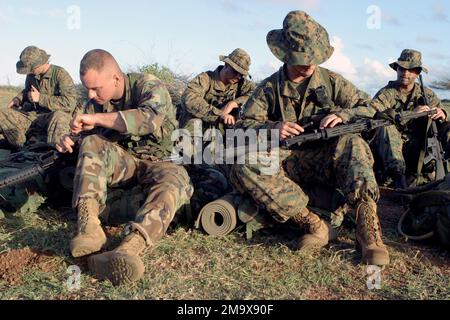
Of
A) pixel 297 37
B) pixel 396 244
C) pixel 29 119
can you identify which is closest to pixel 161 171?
pixel 297 37

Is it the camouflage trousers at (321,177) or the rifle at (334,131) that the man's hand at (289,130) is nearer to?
the rifle at (334,131)

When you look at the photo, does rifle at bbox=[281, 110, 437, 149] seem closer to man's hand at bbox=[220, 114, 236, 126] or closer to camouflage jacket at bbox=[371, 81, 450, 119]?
camouflage jacket at bbox=[371, 81, 450, 119]

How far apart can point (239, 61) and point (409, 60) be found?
237cm

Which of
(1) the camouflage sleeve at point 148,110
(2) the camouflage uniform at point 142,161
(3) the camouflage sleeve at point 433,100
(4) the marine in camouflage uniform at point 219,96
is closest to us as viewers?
(2) the camouflage uniform at point 142,161

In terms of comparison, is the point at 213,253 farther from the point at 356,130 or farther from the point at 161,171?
the point at 356,130

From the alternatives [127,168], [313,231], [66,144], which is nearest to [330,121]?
[313,231]

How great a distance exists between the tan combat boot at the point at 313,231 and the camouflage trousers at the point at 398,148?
2440mm

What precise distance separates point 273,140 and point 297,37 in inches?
36.1

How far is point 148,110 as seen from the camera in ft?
15.1

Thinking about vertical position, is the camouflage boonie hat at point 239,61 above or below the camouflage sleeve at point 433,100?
above

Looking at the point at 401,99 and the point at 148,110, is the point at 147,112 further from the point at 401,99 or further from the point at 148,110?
the point at 401,99

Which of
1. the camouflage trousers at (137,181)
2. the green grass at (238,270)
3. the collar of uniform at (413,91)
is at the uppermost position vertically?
the collar of uniform at (413,91)

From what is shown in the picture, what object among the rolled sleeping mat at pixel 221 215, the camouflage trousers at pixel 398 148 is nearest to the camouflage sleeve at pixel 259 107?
the rolled sleeping mat at pixel 221 215

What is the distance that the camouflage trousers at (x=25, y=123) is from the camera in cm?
796
